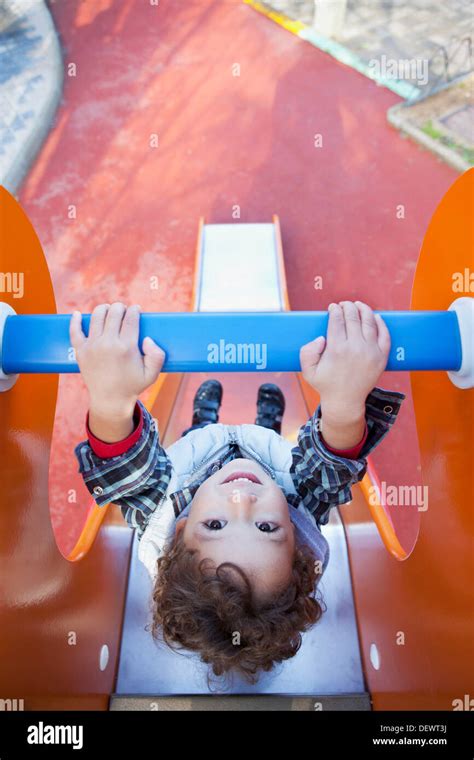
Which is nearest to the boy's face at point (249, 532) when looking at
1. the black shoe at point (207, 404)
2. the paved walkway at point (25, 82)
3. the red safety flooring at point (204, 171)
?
the black shoe at point (207, 404)

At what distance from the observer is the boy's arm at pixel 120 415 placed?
A: 34.5 inches

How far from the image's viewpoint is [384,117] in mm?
3562

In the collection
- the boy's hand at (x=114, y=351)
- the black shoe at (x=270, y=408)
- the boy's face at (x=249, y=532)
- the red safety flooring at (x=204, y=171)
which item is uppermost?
the red safety flooring at (x=204, y=171)

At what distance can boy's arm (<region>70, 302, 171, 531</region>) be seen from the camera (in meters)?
0.88

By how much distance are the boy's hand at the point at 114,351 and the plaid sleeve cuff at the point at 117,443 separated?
0.58 feet

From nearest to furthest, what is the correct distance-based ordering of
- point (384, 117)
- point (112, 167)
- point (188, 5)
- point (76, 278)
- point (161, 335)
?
point (161, 335) → point (76, 278) → point (112, 167) → point (384, 117) → point (188, 5)

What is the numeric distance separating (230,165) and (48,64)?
1529 millimetres

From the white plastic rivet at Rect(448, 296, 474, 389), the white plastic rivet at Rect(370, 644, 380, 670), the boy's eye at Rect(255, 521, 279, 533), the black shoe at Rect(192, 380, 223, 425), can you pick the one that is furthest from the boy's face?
the black shoe at Rect(192, 380, 223, 425)

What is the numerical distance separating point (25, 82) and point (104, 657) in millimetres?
3552

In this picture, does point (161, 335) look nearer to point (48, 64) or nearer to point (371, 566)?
point (371, 566)

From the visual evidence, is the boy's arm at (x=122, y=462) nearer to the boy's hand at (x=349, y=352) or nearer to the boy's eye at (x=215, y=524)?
the boy's eye at (x=215, y=524)

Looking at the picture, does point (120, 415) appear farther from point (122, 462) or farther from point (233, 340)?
point (233, 340)

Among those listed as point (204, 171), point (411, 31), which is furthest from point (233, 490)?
point (411, 31)

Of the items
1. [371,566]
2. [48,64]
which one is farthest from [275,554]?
[48,64]
